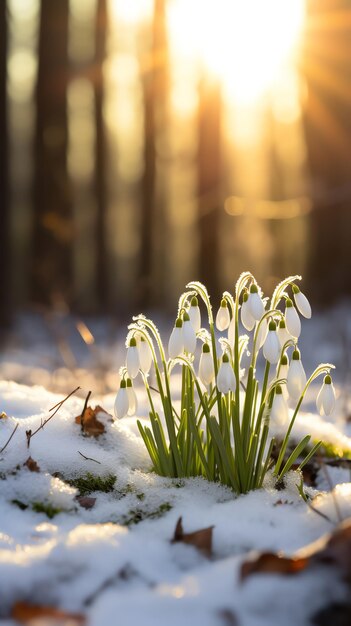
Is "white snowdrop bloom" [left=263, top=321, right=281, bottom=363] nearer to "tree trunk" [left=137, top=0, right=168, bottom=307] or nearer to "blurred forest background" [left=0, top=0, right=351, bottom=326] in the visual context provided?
"blurred forest background" [left=0, top=0, right=351, bottom=326]

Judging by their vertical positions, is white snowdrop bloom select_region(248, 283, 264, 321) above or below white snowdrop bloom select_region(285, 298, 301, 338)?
above

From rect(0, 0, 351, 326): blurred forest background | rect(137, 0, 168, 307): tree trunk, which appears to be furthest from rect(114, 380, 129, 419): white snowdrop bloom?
rect(137, 0, 168, 307): tree trunk

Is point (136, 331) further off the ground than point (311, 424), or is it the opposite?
point (136, 331)

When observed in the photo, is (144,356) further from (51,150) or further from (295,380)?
(51,150)

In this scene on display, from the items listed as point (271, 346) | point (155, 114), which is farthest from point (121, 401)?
point (155, 114)

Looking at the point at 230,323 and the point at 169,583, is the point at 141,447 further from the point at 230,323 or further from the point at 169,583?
the point at 169,583

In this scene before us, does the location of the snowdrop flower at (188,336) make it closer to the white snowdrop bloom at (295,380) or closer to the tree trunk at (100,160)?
the white snowdrop bloom at (295,380)

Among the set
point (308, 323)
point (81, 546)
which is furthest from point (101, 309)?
point (81, 546)
